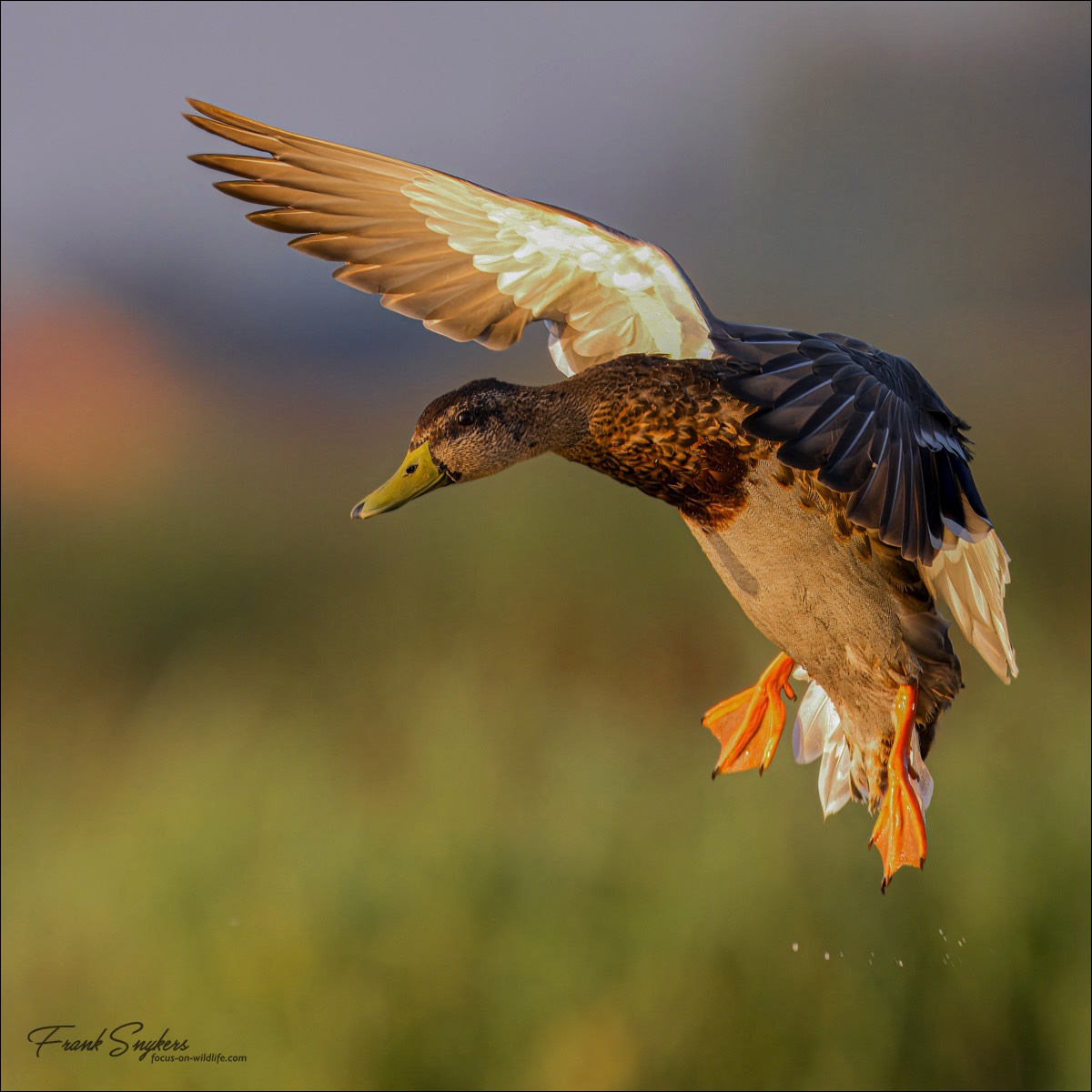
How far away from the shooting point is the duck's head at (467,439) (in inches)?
107

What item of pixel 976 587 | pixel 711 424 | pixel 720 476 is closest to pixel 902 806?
pixel 976 587

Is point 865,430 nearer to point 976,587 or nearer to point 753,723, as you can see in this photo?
point 976,587

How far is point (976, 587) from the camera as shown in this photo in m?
3.12

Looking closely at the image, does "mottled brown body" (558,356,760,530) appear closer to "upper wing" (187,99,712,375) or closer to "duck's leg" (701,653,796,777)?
"upper wing" (187,99,712,375)

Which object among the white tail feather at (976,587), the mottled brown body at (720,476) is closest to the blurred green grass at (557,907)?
the white tail feather at (976,587)

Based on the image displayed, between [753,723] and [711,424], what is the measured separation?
3.57ft

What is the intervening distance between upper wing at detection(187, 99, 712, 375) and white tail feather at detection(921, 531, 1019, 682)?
788 mm

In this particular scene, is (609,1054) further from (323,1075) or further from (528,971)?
(323,1075)

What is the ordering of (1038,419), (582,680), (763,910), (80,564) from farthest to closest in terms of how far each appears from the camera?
(80,564), (1038,419), (582,680), (763,910)

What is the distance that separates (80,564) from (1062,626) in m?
6.28

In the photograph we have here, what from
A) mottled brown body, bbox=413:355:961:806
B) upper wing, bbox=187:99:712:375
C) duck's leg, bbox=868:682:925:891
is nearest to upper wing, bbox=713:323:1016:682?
mottled brown body, bbox=413:355:961:806

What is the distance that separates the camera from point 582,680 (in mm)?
7410

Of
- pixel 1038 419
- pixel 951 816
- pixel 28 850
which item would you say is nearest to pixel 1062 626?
pixel 951 816

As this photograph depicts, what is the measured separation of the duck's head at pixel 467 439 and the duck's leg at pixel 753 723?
1.08m
